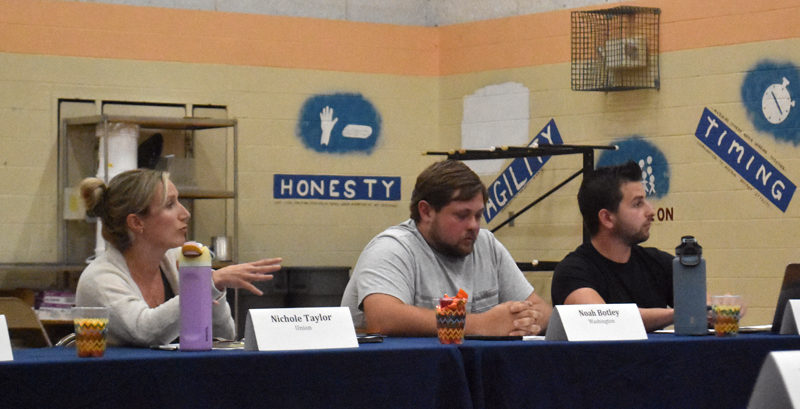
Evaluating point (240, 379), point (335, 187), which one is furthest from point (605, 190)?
point (335, 187)

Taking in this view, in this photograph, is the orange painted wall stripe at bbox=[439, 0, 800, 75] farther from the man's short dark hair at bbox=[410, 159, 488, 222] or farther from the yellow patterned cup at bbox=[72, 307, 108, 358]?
the yellow patterned cup at bbox=[72, 307, 108, 358]

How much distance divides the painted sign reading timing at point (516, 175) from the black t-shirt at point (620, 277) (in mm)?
2723

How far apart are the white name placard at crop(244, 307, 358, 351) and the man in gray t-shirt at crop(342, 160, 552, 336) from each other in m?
0.67

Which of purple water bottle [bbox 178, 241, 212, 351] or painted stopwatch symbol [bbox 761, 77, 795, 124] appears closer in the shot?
purple water bottle [bbox 178, 241, 212, 351]

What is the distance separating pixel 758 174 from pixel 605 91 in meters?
0.98

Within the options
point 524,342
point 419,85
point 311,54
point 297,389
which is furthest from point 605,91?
point 297,389

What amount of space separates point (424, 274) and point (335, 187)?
355cm

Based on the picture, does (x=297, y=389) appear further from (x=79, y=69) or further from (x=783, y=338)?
(x=79, y=69)

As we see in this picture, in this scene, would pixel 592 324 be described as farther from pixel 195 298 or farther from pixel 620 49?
pixel 620 49

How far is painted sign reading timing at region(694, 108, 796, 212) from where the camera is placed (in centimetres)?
543

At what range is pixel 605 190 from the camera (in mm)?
3602

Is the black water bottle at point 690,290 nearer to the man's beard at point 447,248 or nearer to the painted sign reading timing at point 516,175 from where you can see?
the man's beard at point 447,248

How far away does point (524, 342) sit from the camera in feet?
7.29

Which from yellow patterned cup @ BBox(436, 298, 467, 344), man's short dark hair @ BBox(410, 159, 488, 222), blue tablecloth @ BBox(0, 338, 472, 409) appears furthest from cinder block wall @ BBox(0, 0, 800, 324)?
blue tablecloth @ BBox(0, 338, 472, 409)
